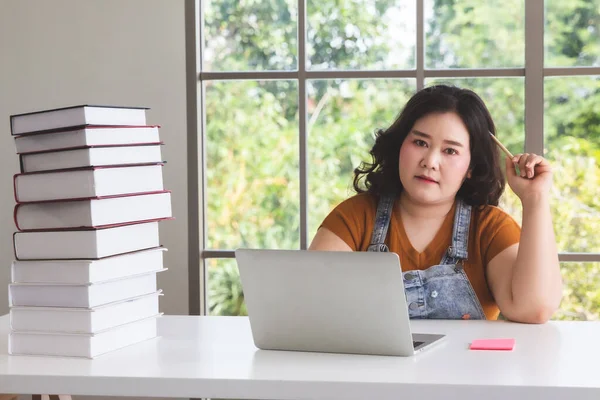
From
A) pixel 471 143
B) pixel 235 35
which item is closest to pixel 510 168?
pixel 471 143

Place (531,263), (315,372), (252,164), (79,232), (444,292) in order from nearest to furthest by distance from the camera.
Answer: (315,372), (79,232), (531,263), (444,292), (252,164)

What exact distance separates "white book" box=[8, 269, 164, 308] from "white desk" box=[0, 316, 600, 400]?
0.11 m

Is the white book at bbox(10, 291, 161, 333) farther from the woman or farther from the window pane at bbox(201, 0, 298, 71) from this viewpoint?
the window pane at bbox(201, 0, 298, 71)

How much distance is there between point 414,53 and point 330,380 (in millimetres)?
2101

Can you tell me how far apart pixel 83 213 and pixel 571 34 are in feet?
7.11

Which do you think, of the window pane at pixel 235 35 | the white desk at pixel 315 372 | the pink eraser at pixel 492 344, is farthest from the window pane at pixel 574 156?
the pink eraser at pixel 492 344

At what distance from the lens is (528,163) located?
2.46 meters

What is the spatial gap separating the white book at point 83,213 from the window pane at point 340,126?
160 cm

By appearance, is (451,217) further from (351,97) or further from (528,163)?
(351,97)

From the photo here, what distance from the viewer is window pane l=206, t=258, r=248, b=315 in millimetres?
3570

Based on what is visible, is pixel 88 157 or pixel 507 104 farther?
pixel 507 104

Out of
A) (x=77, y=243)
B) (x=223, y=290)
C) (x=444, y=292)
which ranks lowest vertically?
(x=223, y=290)

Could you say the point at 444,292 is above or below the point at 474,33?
below

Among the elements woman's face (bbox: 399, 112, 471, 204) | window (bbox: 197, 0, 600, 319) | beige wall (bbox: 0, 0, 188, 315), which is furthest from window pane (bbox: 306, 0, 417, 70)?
woman's face (bbox: 399, 112, 471, 204)
